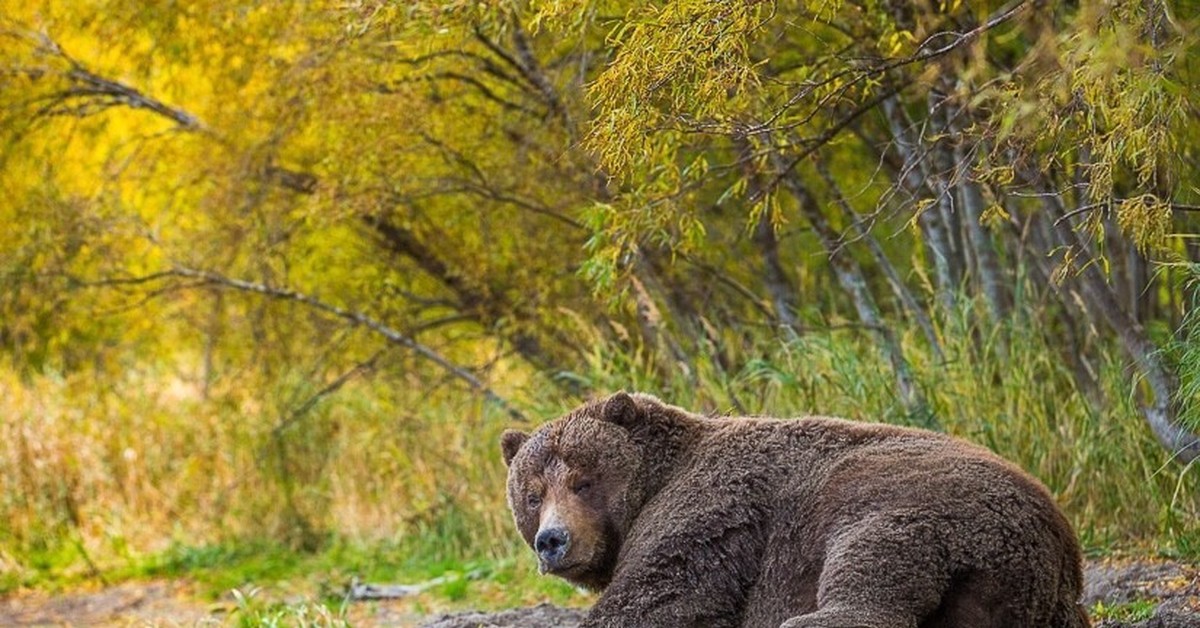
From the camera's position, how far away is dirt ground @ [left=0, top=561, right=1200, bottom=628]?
805cm

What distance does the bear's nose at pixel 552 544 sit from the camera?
6.95m

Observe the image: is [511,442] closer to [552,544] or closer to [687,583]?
[552,544]

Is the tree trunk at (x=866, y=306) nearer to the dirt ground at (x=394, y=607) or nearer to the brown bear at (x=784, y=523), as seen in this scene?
the dirt ground at (x=394, y=607)

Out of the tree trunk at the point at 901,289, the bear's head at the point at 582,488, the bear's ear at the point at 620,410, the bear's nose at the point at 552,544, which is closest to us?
the bear's nose at the point at 552,544

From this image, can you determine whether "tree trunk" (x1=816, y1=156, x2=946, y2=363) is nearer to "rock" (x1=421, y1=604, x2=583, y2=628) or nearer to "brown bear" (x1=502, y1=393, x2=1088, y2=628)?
"rock" (x1=421, y1=604, x2=583, y2=628)

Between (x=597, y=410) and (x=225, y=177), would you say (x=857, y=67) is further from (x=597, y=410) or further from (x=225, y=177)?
(x=225, y=177)

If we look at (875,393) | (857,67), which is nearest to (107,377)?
(875,393)

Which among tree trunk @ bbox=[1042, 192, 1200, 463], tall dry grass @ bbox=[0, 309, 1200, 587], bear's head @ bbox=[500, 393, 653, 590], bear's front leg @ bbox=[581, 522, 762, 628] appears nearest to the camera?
bear's front leg @ bbox=[581, 522, 762, 628]

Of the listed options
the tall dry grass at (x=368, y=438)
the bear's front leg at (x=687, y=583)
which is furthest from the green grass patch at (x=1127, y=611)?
the bear's front leg at (x=687, y=583)

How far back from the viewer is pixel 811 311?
12.2 meters

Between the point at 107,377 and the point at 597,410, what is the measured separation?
511 inches

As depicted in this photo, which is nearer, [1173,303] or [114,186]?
[1173,303]

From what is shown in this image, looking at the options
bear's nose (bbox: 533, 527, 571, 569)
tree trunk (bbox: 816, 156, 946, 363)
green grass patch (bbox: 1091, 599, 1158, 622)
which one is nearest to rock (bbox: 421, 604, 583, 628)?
bear's nose (bbox: 533, 527, 571, 569)

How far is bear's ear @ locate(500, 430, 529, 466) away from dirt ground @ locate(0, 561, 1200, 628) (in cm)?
106
